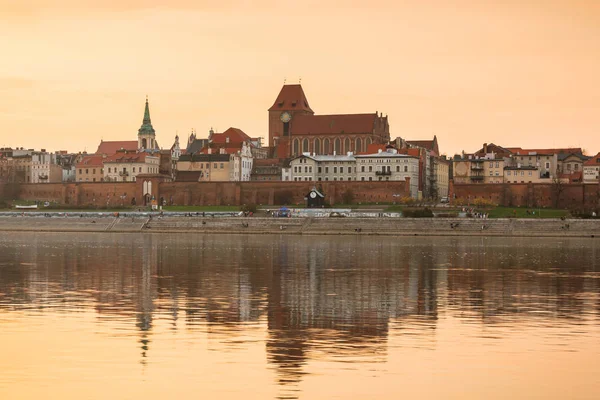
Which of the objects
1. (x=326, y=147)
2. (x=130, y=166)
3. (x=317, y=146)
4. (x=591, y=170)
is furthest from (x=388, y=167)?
(x=130, y=166)

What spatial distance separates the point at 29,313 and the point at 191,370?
281 inches

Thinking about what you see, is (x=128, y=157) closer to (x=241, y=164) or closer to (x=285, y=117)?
(x=241, y=164)

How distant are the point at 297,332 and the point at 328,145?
102 meters

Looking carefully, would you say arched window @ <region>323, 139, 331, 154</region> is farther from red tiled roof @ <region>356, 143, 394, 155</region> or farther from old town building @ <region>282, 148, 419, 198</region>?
old town building @ <region>282, 148, 419, 198</region>

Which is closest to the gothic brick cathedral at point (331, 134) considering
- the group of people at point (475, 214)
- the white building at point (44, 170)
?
the white building at point (44, 170)

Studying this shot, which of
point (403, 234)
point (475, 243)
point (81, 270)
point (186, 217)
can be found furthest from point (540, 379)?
point (186, 217)

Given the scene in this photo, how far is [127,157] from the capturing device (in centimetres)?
11512

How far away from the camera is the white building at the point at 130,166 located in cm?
11306

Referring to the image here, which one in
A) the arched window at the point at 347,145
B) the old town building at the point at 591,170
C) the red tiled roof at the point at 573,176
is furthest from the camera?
the arched window at the point at 347,145

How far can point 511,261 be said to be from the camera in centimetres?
3972

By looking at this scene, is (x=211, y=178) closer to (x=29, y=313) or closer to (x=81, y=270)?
(x=81, y=270)

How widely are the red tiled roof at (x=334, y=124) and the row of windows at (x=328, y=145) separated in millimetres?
918

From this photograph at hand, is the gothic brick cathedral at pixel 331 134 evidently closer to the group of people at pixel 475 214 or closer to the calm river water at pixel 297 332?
the group of people at pixel 475 214

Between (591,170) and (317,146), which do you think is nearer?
(591,170)
